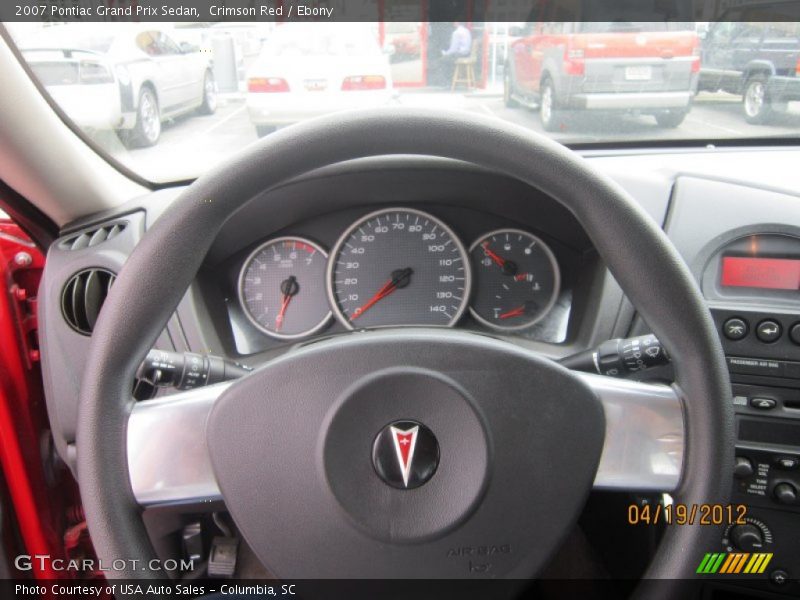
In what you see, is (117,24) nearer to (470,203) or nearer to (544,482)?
(470,203)

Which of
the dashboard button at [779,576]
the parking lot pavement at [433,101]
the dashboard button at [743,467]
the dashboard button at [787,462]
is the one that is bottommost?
the dashboard button at [779,576]

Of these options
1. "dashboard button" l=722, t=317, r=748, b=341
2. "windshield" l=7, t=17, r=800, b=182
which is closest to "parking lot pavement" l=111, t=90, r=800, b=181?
"windshield" l=7, t=17, r=800, b=182

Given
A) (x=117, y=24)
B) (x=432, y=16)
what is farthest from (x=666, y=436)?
(x=117, y=24)

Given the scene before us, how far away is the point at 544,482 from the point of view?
0.98 metres

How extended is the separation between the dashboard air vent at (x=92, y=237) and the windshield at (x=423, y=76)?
0.22m

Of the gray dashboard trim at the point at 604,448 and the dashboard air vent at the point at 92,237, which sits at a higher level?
the dashboard air vent at the point at 92,237

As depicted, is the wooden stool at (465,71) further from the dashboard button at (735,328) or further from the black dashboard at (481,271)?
the dashboard button at (735,328)

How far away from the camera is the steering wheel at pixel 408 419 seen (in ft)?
3.07

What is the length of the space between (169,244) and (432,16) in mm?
1041

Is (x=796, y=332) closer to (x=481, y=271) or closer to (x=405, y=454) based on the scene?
(x=481, y=271)

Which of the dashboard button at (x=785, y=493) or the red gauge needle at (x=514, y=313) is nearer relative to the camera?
the dashboard button at (x=785, y=493)

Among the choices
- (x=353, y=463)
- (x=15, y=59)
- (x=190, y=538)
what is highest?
(x=15, y=59)

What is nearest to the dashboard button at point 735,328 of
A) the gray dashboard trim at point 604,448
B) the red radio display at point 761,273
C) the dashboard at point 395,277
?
the red radio display at point 761,273

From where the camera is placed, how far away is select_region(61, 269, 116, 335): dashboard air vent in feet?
5.44
